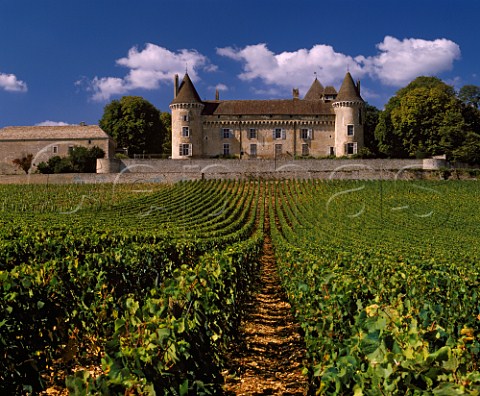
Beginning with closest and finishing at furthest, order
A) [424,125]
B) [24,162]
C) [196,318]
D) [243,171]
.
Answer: [196,318] < [243,171] < [24,162] < [424,125]

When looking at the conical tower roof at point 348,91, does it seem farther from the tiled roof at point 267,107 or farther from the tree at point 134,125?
the tree at point 134,125

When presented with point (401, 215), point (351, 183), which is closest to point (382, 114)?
point (351, 183)

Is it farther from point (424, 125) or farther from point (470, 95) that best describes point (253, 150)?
point (470, 95)

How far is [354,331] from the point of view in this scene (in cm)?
422

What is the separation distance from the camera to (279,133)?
2397 inches

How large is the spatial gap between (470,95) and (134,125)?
141 feet

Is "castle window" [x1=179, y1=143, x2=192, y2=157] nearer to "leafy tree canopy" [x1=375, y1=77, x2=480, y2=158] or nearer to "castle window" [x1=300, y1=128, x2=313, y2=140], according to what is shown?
"castle window" [x1=300, y1=128, x2=313, y2=140]

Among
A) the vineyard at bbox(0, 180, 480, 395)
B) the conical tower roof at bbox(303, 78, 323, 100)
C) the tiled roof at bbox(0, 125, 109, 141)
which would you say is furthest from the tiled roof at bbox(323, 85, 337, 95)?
the vineyard at bbox(0, 180, 480, 395)

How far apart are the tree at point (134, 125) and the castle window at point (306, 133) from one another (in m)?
18.7

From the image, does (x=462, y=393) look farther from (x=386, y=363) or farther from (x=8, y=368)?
(x=8, y=368)

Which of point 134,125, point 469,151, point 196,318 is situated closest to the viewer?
point 196,318

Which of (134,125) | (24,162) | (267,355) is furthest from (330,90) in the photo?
(267,355)

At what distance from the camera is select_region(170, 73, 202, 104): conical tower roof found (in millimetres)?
58500

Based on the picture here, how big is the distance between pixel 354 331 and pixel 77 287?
181 inches
